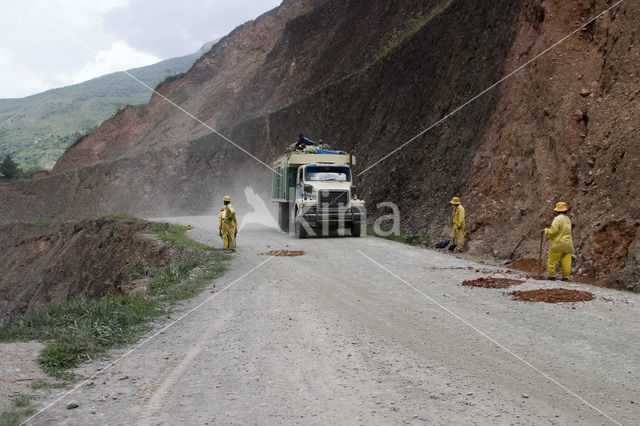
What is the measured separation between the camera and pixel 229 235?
650 inches

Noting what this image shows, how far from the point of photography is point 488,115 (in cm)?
2044

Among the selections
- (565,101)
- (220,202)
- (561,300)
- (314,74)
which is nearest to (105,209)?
(220,202)

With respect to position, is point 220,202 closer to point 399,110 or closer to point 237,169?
point 237,169

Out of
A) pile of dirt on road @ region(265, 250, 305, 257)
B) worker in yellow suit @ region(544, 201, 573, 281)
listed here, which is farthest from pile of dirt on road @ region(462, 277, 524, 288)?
pile of dirt on road @ region(265, 250, 305, 257)

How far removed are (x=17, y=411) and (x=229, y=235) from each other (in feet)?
38.5

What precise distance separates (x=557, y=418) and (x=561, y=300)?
5046 millimetres

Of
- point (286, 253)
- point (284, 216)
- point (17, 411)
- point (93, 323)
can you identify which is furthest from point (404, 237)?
point (17, 411)

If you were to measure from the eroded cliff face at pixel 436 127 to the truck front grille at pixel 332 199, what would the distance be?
304 cm

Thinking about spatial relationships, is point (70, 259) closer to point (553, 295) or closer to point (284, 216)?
point (284, 216)

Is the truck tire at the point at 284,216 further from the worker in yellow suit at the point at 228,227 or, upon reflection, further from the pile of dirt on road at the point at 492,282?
the pile of dirt on road at the point at 492,282

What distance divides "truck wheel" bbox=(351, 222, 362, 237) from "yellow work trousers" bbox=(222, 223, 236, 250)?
5603 millimetres

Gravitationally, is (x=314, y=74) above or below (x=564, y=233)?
above

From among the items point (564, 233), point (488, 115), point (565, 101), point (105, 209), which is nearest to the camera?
point (564, 233)

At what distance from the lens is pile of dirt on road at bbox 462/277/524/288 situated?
10.8m
